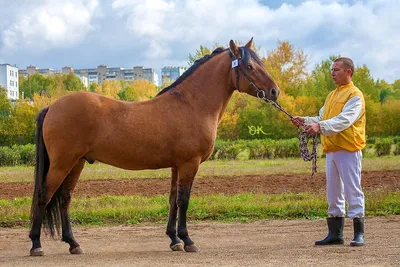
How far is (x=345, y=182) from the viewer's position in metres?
6.75

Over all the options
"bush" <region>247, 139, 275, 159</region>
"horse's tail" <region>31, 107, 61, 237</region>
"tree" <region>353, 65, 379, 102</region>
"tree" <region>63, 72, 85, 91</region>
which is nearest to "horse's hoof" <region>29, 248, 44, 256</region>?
"horse's tail" <region>31, 107, 61, 237</region>

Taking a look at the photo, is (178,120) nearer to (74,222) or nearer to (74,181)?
(74,181)

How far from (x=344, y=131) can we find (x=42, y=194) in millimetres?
3464

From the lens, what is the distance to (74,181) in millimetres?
6809

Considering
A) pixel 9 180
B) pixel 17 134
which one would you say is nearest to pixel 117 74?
pixel 17 134

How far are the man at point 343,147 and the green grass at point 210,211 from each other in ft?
7.63

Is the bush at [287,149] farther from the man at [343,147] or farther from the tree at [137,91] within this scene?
the tree at [137,91]

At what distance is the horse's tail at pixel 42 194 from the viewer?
6445mm

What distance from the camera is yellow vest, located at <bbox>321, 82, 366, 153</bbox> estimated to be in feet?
22.0

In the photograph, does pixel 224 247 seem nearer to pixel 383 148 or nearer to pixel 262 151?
pixel 262 151

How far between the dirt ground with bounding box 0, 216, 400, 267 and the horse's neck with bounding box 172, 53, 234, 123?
166 centimetres

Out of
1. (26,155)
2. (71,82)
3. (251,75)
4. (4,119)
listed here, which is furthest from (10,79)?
(251,75)

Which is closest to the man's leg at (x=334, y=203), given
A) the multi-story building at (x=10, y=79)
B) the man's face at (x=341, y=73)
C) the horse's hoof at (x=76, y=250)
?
the man's face at (x=341, y=73)

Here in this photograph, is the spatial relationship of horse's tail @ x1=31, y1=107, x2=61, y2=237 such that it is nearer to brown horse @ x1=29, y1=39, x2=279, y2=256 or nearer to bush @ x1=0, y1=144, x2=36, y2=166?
brown horse @ x1=29, y1=39, x2=279, y2=256
